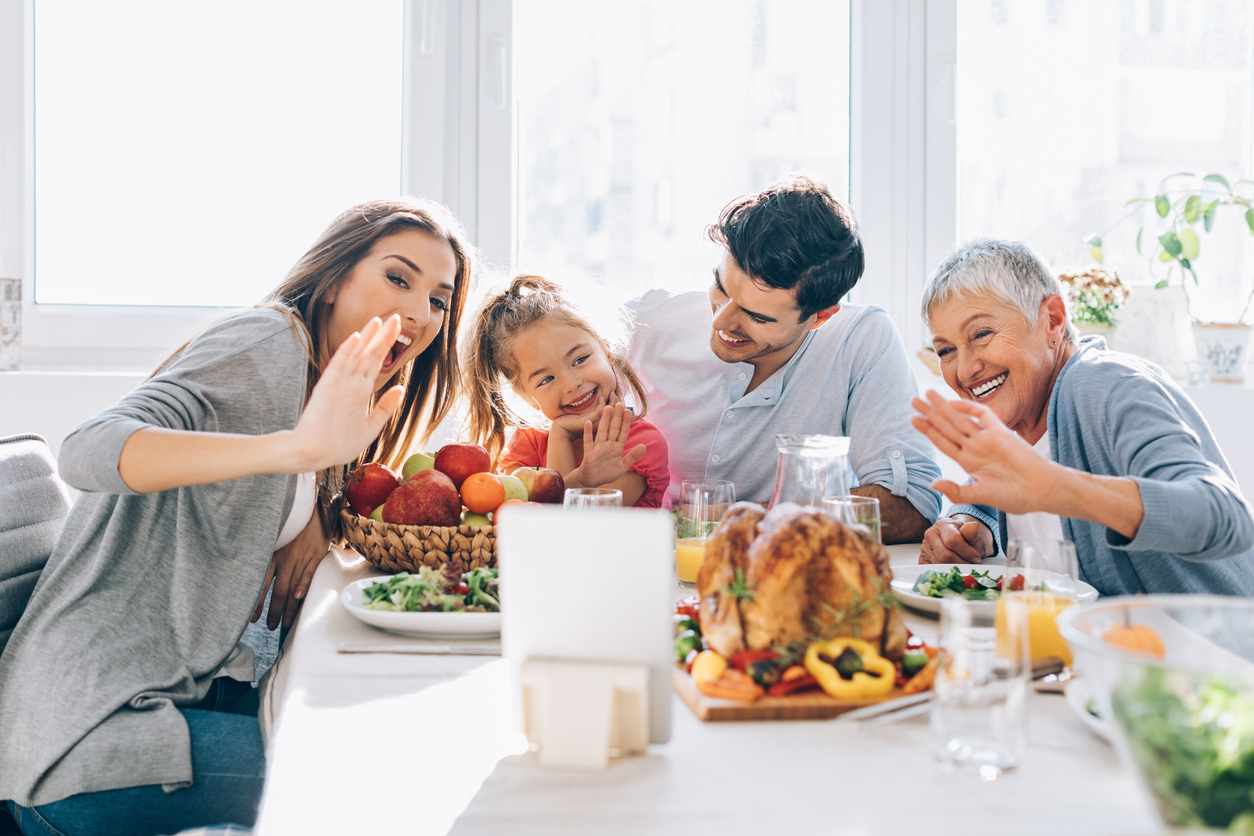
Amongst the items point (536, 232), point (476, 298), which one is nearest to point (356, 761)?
point (476, 298)

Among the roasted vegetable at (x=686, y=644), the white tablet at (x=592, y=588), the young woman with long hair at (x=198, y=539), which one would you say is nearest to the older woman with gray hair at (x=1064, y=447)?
the roasted vegetable at (x=686, y=644)

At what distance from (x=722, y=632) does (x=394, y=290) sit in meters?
1.08

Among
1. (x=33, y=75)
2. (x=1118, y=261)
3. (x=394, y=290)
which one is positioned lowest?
(x=394, y=290)

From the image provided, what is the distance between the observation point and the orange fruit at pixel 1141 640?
646 mm

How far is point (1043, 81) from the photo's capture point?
3.07 meters

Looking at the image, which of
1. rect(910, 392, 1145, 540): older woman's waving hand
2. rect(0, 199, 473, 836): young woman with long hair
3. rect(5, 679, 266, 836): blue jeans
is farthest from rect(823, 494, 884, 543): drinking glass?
rect(5, 679, 266, 836): blue jeans

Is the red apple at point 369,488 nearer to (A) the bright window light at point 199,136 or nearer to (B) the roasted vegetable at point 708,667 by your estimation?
(B) the roasted vegetable at point 708,667

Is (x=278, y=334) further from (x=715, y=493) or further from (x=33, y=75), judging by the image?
(x=33, y=75)

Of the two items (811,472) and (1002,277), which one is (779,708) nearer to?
(811,472)

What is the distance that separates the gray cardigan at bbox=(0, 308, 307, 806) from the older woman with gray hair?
0.96 meters

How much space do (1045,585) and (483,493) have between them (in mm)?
791

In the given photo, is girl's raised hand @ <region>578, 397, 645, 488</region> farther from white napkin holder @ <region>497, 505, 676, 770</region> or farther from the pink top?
white napkin holder @ <region>497, 505, 676, 770</region>

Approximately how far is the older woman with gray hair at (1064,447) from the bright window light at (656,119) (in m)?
1.44

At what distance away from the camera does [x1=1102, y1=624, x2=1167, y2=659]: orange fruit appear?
2.12 ft
